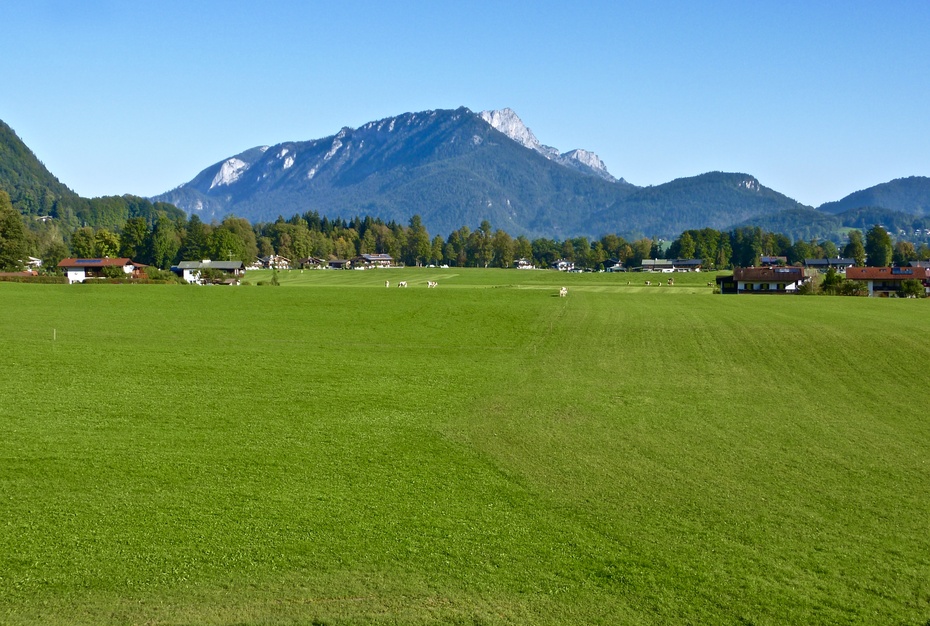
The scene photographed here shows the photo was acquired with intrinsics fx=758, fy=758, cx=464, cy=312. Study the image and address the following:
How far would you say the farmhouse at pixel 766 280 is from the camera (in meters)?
121

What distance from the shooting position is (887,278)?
114562 mm

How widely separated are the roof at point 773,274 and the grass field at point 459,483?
75512mm

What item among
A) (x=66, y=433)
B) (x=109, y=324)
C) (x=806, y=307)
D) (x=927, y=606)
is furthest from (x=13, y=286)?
(x=927, y=606)

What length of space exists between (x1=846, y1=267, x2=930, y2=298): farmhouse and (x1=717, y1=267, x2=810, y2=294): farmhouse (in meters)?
7.53

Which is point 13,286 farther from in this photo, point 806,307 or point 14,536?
point 806,307

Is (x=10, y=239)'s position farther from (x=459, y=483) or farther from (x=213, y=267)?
(x=459, y=483)

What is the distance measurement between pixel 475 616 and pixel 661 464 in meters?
12.2

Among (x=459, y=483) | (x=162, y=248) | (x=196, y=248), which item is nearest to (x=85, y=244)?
(x=162, y=248)

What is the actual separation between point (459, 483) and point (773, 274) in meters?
112

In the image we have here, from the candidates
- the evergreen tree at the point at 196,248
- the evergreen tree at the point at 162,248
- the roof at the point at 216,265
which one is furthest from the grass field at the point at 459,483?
the evergreen tree at the point at 162,248

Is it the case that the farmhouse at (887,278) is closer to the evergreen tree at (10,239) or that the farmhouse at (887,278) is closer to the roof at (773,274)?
the roof at (773,274)

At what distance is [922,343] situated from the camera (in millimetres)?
51156

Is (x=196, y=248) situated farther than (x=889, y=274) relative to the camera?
Yes

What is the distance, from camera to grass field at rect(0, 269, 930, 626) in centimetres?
1570
